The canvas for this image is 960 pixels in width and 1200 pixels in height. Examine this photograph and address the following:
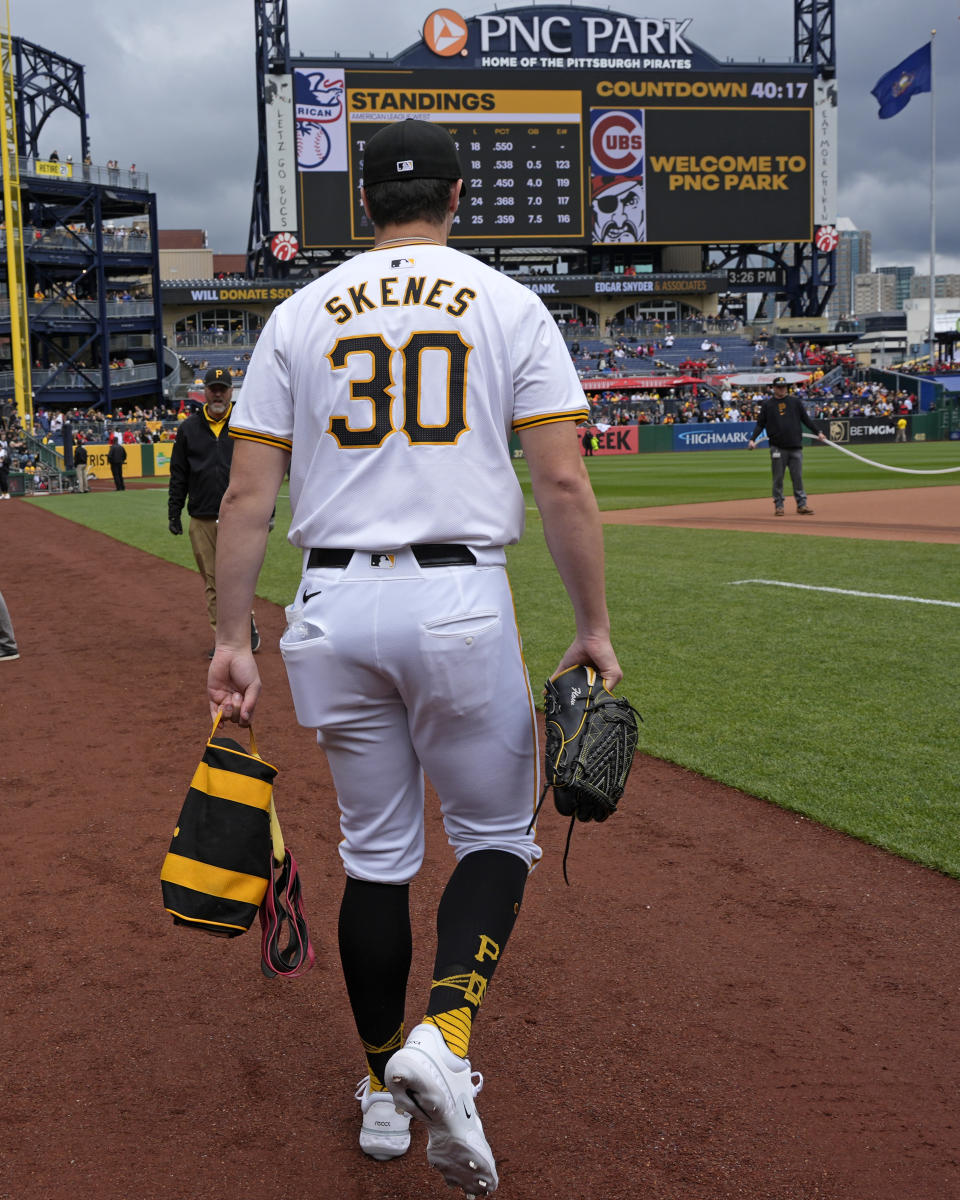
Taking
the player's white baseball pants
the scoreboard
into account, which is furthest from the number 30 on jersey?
the scoreboard

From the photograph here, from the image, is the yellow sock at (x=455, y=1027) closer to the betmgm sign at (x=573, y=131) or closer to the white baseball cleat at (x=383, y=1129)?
the white baseball cleat at (x=383, y=1129)

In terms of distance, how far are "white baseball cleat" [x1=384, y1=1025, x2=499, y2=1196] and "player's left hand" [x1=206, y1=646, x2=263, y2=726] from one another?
837mm

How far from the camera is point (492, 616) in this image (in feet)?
7.39

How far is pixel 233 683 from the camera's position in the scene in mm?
2535

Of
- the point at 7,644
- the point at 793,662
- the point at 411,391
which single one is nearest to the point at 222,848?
the point at 411,391

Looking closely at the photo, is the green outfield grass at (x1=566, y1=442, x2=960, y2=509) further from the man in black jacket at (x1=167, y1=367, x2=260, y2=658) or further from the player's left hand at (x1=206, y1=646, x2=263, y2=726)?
the player's left hand at (x1=206, y1=646, x2=263, y2=726)

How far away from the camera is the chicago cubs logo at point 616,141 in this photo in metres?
56.6

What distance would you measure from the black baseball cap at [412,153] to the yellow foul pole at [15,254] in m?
44.0

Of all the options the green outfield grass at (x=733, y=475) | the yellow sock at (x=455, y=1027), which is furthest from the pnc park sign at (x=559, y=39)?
the yellow sock at (x=455, y=1027)

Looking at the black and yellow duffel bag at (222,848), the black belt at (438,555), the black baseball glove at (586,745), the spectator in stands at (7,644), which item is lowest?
the spectator in stands at (7,644)

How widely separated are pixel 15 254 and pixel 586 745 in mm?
51440

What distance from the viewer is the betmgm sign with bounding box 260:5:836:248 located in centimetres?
5441

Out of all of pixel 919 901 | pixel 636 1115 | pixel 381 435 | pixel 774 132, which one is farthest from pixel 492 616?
pixel 774 132

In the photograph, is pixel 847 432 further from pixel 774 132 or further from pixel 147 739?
pixel 147 739
